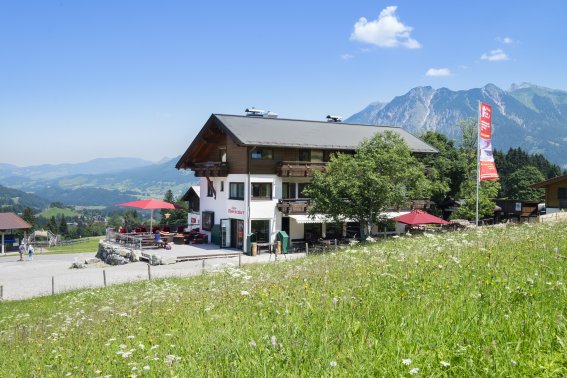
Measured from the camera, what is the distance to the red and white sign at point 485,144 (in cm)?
2311

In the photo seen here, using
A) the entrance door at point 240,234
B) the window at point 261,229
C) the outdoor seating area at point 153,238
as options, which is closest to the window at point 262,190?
the window at point 261,229

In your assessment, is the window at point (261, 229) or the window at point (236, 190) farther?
the window at point (236, 190)

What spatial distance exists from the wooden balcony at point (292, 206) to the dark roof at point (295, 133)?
4255 millimetres

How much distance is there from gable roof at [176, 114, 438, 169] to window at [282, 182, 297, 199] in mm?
3145

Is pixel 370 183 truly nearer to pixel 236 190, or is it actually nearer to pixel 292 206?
pixel 292 206

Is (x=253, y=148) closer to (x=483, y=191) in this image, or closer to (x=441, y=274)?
(x=483, y=191)

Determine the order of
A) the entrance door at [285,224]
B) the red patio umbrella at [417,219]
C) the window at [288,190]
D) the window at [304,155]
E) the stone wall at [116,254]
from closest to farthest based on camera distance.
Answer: the stone wall at [116,254], the red patio umbrella at [417,219], the entrance door at [285,224], the window at [288,190], the window at [304,155]

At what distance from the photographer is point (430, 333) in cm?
448

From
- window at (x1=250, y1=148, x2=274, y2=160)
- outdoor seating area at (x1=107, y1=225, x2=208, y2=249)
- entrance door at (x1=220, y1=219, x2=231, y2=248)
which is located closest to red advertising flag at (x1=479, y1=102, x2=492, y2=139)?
window at (x1=250, y1=148, x2=274, y2=160)

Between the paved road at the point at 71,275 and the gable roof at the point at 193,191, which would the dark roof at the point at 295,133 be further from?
the gable roof at the point at 193,191

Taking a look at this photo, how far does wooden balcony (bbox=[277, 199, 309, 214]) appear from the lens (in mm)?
33375

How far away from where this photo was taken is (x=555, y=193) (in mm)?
47750

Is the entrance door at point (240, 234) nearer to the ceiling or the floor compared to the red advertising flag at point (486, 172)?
nearer to the floor

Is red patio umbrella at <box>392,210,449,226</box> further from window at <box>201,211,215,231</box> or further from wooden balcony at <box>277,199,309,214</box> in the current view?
window at <box>201,211,215,231</box>
